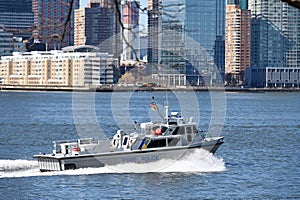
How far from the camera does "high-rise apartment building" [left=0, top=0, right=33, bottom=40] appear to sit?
708 centimetres

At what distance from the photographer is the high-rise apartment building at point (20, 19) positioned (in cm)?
708

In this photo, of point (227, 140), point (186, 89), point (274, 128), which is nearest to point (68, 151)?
point (227, 140)

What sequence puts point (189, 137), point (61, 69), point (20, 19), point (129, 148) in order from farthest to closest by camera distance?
point (61, 69) < point (20, 19) < point (189, 137) < point (129, 148)

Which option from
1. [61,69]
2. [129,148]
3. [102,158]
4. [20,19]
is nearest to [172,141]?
[129,148]

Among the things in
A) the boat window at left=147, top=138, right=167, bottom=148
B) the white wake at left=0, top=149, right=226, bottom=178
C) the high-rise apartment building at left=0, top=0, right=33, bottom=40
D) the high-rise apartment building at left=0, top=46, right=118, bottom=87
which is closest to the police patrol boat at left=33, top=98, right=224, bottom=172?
the boat window at left=147, top=138, right=167, bottom=148

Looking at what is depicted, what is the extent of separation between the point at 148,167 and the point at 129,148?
1.13 meters

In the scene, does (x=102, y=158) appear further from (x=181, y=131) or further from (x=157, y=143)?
(x=181, y=131)

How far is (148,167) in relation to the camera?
94.6 ft

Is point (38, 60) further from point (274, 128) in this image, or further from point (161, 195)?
point (161, 195)

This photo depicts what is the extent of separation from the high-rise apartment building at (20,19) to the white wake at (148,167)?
202 inches

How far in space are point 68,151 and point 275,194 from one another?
7.21 meters

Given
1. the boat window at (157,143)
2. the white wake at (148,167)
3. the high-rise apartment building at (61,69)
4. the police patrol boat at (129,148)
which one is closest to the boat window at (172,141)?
the police patrol boat at (129,148)

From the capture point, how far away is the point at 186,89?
646 ft

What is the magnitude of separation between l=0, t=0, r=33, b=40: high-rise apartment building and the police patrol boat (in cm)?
469
